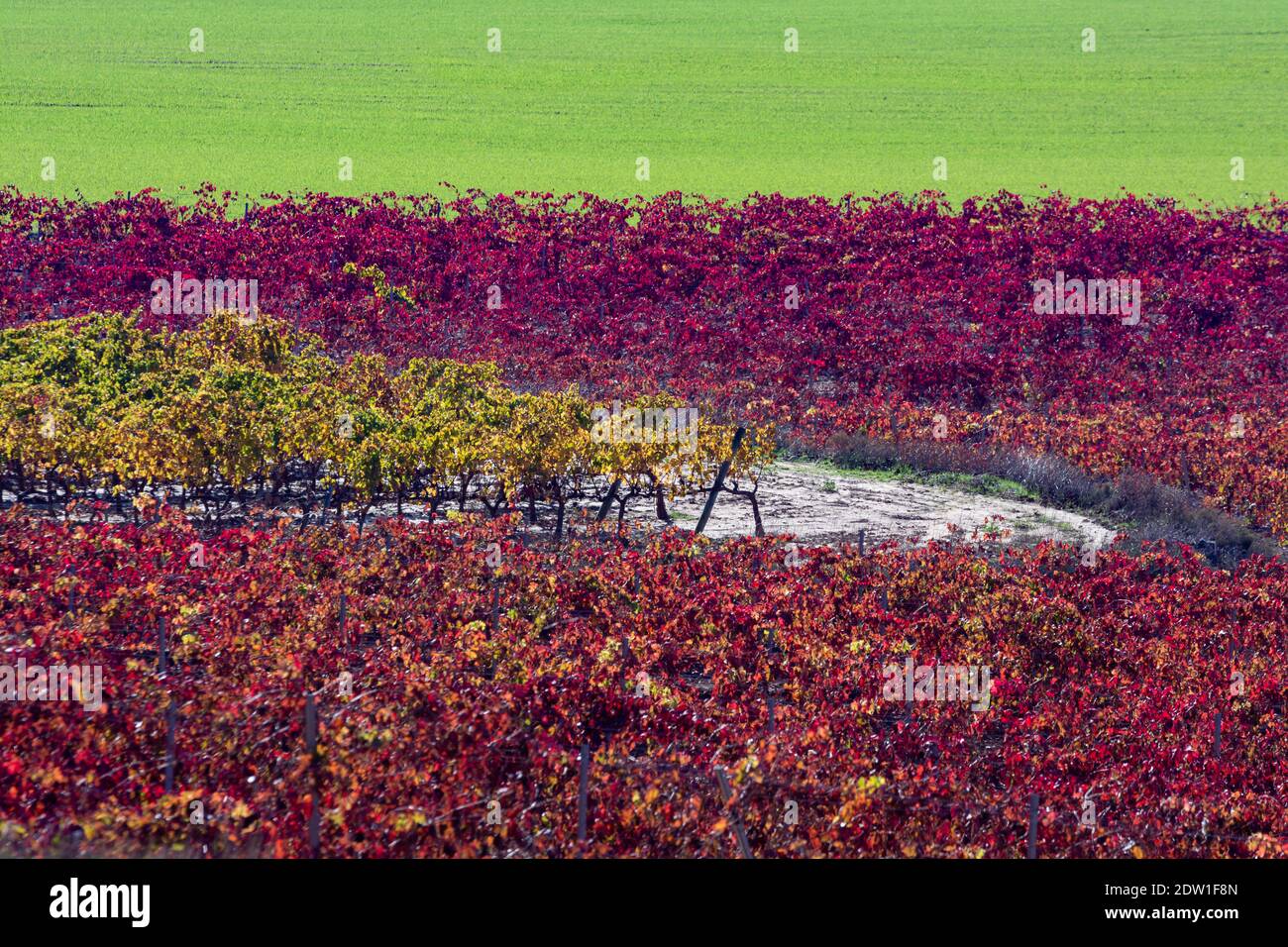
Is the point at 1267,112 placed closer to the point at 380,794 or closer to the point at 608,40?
the point at 608,40

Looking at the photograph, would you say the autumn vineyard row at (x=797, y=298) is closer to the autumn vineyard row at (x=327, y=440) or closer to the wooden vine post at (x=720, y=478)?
the wooden vine post at (x=720, y=478)

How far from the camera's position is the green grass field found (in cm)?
5084

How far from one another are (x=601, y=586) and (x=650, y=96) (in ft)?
173

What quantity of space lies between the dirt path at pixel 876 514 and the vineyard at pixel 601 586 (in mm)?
567

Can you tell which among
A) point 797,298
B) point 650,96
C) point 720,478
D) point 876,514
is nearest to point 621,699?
point 720,478

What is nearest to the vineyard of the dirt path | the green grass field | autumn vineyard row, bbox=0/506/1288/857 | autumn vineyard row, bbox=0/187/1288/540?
autumn vineyard row, bbox=0/506/1288/857

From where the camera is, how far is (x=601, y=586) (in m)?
15.2

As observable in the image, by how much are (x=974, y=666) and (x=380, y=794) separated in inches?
247

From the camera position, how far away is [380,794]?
31.0ft

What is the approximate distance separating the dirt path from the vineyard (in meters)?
0.57

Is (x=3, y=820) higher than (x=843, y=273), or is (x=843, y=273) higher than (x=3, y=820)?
(x=843, y=273)

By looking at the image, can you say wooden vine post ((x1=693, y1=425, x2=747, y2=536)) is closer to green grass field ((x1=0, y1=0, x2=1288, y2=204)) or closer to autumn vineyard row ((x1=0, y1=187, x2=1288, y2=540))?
autumn vineyard row ((x1=0, y1=187, x2=1288, y2=540))

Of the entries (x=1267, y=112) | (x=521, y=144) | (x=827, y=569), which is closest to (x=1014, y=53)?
(x=1267, y=112)

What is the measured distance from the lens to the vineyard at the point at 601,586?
983 cm
